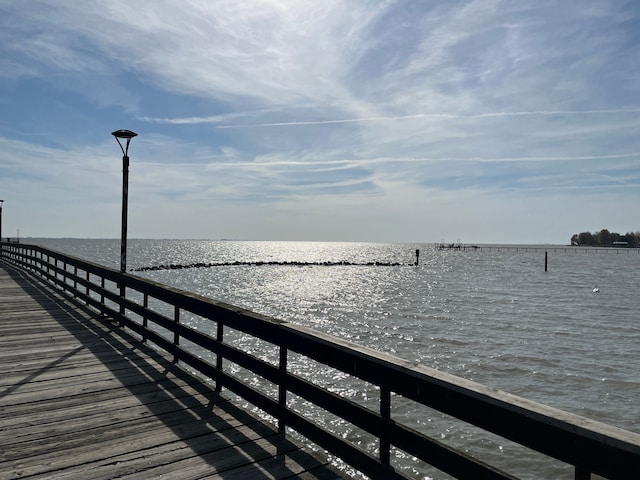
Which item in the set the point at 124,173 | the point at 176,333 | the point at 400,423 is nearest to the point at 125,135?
the point at 124,173

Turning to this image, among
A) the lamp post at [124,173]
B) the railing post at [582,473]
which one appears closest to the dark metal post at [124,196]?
the lamp post at [124,173]

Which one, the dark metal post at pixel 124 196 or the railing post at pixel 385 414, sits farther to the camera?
the dark metal post at pixel 124 196

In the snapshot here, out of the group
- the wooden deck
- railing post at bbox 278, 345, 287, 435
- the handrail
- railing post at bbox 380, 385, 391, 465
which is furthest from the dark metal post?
railing post at bbox 380, 385, 391, 465

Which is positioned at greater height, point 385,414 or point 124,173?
point 124,173

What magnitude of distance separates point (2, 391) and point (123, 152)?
17.9ft

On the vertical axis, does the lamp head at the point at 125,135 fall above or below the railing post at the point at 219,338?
above

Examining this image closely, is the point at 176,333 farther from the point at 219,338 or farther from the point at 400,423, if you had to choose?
the point at 400,423

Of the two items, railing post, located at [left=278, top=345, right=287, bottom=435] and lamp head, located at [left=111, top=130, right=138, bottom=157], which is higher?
lamp head, located at [left=111, top=130, right=138, bottom=157]

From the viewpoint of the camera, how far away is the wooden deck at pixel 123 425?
333cm

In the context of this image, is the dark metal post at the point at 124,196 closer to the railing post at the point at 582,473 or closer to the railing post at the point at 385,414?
the railing post at the point at 385,414

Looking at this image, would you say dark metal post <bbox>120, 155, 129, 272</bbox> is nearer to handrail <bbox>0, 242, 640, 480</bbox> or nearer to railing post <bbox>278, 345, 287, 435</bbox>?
handrail <bbox>0, 242, 640, 480</bbox>

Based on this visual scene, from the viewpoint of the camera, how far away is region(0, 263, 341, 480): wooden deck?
3.33 meters

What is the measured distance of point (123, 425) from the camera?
4.09 metres

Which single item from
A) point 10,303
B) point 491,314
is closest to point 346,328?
point 491,314
